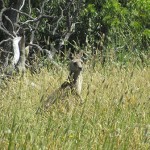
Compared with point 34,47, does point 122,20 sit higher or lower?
higher

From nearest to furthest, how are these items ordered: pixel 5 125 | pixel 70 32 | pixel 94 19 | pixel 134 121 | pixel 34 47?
pixel 5 125
pixel 134 121
pixel 34 47
pixel 70 32
pixel 94 19

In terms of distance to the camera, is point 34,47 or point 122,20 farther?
point 122,20

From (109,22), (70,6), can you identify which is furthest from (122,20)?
(70,6)

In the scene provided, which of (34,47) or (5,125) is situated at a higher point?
(5,125)

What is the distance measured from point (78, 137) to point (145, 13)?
37.4 ft

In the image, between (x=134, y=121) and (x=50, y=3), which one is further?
(x=50, y=3)

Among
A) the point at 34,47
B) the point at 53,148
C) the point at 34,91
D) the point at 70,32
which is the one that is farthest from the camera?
the point at 70,32

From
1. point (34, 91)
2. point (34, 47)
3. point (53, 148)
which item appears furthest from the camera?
point (34, 47)

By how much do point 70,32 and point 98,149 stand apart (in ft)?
33.2

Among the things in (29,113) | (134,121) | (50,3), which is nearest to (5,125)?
(29,113)

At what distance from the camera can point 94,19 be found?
45.4ft

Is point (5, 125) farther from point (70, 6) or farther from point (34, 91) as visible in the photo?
point (70, 6)

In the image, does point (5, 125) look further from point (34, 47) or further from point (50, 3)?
point (50, 3)

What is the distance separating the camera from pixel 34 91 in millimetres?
5340
